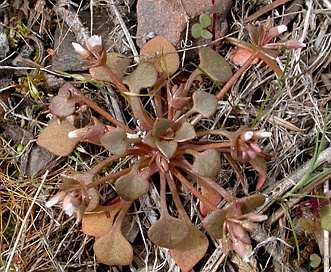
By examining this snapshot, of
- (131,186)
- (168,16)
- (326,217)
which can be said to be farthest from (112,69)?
(326,217)

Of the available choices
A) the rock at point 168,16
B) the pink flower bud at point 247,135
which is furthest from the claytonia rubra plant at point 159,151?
the rock at point 168,16

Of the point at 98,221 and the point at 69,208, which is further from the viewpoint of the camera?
the point at 98,221

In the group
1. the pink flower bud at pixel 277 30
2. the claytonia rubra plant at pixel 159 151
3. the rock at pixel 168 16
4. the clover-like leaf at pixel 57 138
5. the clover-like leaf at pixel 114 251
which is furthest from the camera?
the rock at pixel 168 16

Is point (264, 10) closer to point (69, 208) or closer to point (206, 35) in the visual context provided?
point (206, 35)

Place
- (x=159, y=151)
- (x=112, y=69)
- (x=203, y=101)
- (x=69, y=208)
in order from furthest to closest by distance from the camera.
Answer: (x=112, y=69) → (x=159, y=151) → (x=203, y=101) → (x=69, y=208)

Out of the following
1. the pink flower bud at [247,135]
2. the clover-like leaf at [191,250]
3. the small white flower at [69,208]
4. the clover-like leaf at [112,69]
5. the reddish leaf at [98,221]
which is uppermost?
the clover-like leaf at [112,69]

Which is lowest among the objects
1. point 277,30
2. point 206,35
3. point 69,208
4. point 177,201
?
point 177,201

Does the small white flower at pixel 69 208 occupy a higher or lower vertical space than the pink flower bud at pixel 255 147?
lower

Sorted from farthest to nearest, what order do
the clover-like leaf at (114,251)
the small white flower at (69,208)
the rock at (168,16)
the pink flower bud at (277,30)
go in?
the rock at (168,16)
the clover-like leaf at (114,251)
the pink flower bud at (277,30)
the small white flower at (69,208)

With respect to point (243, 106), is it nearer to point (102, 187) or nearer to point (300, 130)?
point (300, 130)

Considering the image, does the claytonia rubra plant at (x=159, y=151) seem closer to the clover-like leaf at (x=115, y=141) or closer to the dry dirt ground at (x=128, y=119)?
the clover-like leaf at (x=115, y=141)
